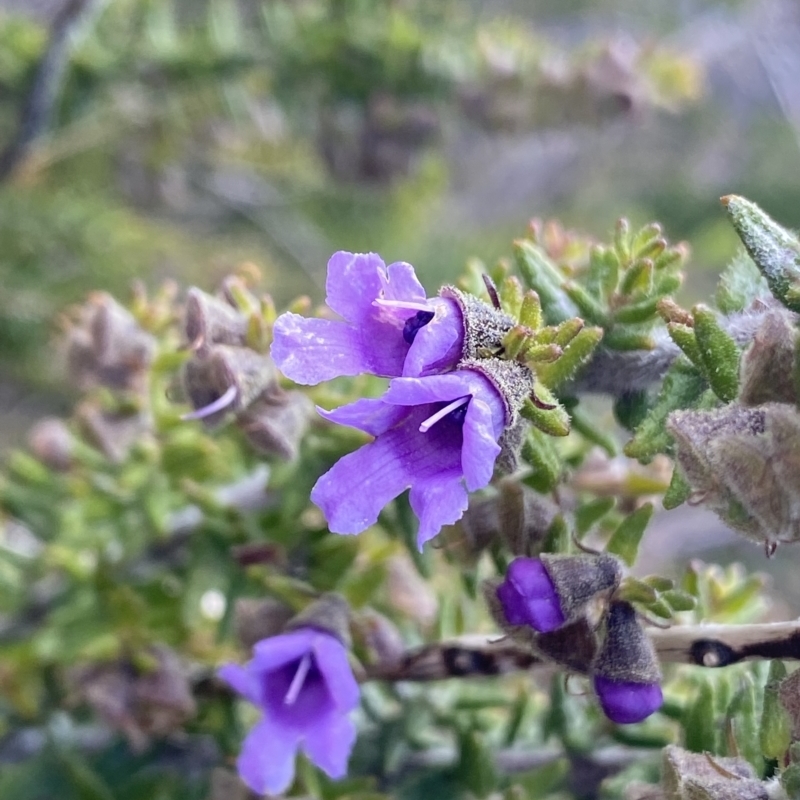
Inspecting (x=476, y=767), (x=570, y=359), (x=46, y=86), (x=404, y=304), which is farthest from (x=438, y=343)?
(x=46, y=86)

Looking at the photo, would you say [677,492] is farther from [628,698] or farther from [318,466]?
[318,466]

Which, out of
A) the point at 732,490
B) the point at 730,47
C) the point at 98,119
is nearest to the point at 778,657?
the point at 732,490

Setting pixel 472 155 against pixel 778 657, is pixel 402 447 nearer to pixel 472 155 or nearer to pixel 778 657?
pixel 778 657

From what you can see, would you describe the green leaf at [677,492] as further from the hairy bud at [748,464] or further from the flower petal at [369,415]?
the flower petal at [369,415]

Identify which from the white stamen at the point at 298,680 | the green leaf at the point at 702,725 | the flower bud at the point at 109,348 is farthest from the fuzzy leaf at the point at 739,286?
the flower bud at the point at 109,348

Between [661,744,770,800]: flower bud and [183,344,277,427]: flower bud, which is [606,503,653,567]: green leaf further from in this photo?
[183,344,277,427]: flower bud

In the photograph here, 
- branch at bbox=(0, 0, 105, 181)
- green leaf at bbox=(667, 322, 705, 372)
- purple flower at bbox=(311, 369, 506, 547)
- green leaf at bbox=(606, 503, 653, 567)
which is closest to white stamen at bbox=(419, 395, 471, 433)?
purple flower at bbox=(311, 369, 506, 547)
